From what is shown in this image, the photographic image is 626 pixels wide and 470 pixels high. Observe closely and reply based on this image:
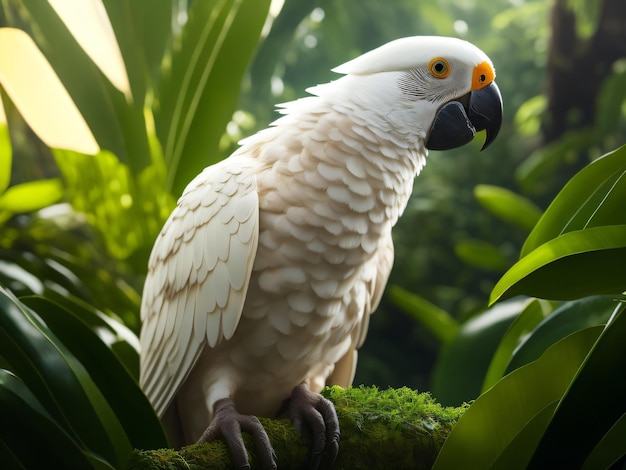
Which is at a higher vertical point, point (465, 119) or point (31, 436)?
point (465, 119)

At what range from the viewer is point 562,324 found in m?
1.02

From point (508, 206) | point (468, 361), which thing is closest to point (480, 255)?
point (508, 206)

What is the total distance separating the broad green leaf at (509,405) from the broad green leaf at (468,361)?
0.80 metres

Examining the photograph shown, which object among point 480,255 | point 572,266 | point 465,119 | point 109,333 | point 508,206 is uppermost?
point 465,119

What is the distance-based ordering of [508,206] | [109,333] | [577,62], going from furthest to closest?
[577,62] < [508,206] < [109,333]

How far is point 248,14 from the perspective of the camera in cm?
159

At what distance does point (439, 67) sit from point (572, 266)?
452mm

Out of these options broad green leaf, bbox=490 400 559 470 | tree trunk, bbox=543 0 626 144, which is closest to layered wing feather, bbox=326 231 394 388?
broad green leaf, bbox=490 400 559 470

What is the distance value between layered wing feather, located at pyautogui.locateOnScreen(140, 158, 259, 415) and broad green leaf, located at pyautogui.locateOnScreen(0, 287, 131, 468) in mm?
187

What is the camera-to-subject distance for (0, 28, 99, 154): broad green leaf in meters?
1.68

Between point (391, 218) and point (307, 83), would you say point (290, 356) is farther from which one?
point (307, 83)

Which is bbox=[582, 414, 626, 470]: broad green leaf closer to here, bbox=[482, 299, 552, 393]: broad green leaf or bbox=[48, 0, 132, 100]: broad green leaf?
bbox=[482, 299, 552, 393]: broad green leaf

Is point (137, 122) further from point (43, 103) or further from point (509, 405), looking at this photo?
point (509, 405)

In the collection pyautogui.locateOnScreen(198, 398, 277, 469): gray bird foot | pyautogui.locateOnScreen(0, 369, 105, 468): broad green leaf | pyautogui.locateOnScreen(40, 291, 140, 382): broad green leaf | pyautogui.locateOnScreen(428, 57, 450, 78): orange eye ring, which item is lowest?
pyautogui.locateOnScreen(40, 291, 140, 382): broad green leaf
